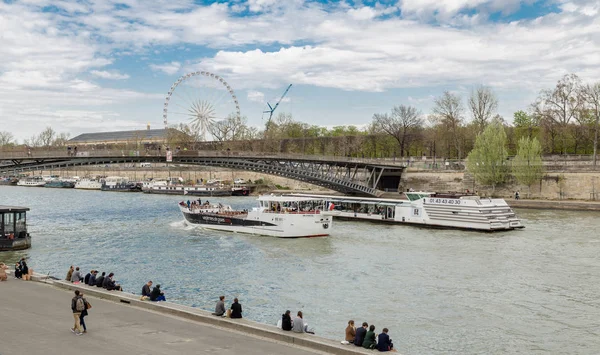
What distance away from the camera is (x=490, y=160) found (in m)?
75.1

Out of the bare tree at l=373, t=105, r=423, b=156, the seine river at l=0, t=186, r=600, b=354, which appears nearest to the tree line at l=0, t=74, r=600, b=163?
the bare tree at l=373, t=105, r=423, b=156

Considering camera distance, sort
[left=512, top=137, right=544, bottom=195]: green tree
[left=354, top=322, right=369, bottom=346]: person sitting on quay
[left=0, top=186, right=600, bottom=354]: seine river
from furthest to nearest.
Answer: [left=512, top=137, right=544, bottom=195]: green tree → [left=0, top=186, right=600, bottom=354]: seine river → [left=354, top=322, right=369, bottom=346]: person sitting on quay

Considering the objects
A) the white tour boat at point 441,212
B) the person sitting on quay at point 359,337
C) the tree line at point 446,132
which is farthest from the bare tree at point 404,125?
the person sitting on quay at point 359,337

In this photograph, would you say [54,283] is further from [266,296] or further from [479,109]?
[479,109]

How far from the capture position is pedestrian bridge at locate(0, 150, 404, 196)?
5609 cm

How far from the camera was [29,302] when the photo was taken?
2138cm

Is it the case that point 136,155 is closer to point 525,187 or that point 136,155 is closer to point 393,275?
point 393,275

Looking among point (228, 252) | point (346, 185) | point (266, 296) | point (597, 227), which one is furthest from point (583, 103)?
point (266, 296)

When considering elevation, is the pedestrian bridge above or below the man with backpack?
above

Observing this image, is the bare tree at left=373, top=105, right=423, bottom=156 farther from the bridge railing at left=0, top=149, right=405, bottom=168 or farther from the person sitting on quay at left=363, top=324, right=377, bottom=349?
the person sitting on quay at left=363, top=324, right=377, bottom=349

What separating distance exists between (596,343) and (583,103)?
2994 inches

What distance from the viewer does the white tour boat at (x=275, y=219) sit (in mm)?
45812

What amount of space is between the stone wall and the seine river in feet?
57.7

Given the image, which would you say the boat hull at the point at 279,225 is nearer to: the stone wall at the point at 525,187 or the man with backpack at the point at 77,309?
the man with backpack at the point at 77,309
